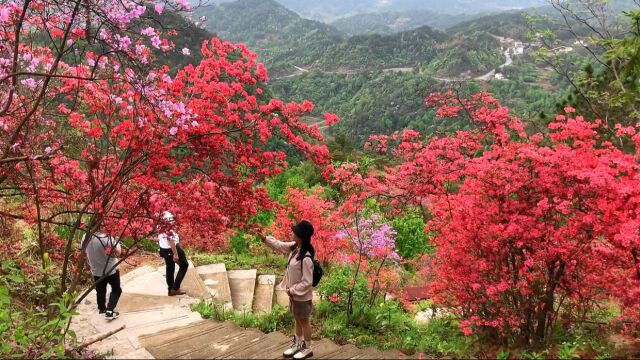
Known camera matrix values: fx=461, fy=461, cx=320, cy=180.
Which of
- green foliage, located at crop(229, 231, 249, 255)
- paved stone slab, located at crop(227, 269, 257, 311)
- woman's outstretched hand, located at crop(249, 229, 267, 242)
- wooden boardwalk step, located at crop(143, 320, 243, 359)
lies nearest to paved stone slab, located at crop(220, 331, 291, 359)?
wooden boardwalk step, located at crop(143, 320, 243, 359)

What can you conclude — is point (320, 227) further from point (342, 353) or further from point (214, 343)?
point (214, 343)

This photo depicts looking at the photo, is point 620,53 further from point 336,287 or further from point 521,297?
point 336,287

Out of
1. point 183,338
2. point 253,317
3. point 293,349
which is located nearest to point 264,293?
point 253,317

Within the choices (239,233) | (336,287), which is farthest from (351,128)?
(336,287)

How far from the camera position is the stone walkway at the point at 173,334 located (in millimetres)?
4871

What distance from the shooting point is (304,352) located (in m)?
4.92

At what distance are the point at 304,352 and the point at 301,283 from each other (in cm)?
72

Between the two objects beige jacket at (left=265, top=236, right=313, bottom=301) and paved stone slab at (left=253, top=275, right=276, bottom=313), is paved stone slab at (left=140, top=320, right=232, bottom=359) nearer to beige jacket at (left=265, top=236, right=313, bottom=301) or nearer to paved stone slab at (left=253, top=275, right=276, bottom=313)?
beige jacket at (left=265, top=236, right=313, bottom=301)

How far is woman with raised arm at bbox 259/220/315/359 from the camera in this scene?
4.90m

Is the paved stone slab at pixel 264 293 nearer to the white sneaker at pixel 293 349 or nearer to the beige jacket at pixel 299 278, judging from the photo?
the white sneaker at pixel 293 349

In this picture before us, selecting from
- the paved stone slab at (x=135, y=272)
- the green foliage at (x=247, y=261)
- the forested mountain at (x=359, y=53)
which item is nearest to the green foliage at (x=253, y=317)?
the paved stone slab at (x=135, y=272)

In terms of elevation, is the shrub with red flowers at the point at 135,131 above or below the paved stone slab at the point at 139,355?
above

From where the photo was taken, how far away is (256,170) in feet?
21.8

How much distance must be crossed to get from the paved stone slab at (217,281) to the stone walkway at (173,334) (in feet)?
0.50
